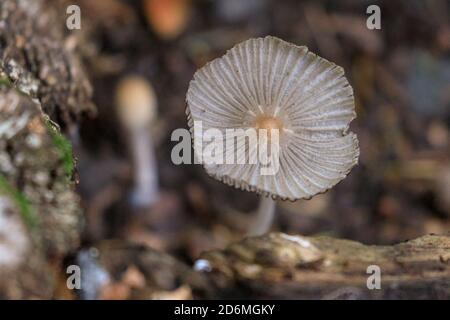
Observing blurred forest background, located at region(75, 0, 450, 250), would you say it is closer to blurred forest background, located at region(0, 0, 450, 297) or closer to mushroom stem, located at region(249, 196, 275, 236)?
blurred forest background, located at region(0, 0, 450, 297)

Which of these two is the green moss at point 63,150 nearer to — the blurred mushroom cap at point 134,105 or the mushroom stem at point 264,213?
the mushroom stem at point 264,213

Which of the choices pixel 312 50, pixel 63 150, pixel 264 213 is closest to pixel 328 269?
pixel 264 213

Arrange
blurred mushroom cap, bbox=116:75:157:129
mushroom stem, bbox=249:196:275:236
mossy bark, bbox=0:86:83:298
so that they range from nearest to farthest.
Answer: mossy bark, bbox=0:86:83:298 → mushroom stem, bbox=249:196:275:236 → blurred mushroom cap, bbox=116:75:157:129

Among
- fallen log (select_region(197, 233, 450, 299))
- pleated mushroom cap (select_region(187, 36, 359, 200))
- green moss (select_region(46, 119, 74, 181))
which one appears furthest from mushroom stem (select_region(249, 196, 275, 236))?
green moss (select_region(46, 119, 74, 181))

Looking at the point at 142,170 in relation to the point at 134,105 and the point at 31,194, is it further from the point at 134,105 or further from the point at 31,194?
the point at 31,194

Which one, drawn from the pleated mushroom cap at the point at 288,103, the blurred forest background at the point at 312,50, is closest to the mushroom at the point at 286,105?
the pleated mushroom cap at the point at 288,103
